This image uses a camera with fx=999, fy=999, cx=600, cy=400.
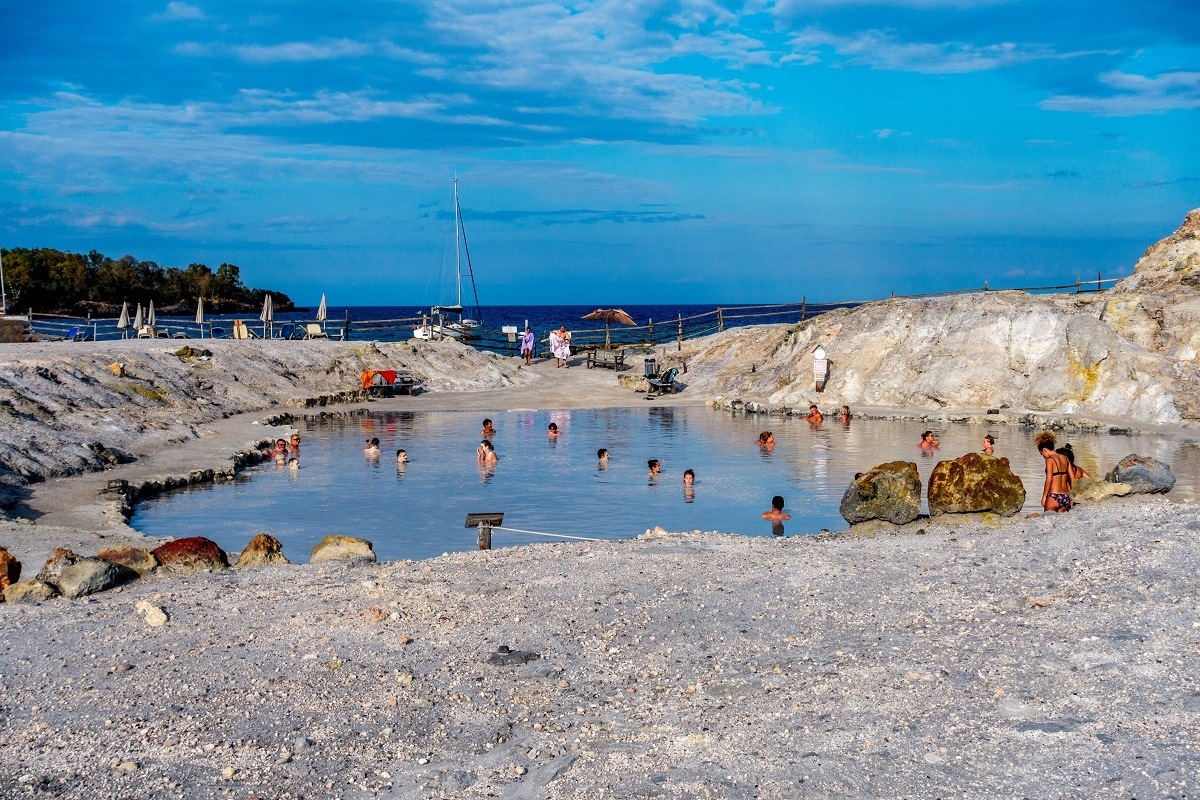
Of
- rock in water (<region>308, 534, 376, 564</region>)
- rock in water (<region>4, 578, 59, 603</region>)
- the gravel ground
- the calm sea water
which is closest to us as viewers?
the gravel ground

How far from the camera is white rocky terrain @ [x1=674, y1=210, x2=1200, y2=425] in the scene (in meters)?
28.0

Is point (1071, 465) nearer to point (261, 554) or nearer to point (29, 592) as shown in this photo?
point (261, 554)

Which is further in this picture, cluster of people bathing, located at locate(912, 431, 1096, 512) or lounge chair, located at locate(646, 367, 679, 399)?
lounge chair, located at locate(646, 367, 679, 399)

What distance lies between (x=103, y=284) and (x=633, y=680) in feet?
351

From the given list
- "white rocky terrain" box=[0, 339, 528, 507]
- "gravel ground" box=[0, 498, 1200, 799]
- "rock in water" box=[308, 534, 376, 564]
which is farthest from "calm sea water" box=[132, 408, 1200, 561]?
"gravel ground" box=[0, 498, 1200, 799]

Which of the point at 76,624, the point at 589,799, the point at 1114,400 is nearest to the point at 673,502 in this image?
the point at 76,624

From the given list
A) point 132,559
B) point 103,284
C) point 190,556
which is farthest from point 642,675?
point 103,284

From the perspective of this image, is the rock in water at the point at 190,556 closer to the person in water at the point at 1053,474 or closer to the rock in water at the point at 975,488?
the rock in water at the point at 975,488

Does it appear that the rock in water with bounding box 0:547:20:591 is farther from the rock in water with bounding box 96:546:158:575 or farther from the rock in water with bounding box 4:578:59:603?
the rock in water with bounding box 96:546:158:575

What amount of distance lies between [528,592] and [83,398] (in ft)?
58.0

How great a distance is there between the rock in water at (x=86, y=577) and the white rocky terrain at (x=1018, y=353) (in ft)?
83.7

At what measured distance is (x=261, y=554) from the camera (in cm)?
1107

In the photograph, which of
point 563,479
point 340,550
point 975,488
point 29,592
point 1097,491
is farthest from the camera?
point 563,479

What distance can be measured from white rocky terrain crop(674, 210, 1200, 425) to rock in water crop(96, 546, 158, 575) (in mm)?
24998
